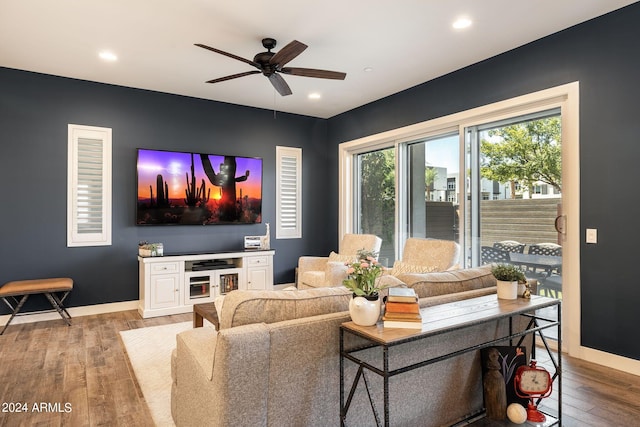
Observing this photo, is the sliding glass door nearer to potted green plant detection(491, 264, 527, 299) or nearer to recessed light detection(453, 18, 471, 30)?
recessed light detection(453, 18, 471, 30)

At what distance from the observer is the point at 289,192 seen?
624 cm

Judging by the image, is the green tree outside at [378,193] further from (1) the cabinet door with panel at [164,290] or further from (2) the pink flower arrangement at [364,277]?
(2) the pink flower arrangement at [364,277]

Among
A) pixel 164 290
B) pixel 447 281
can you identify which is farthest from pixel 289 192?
pixel 447 281

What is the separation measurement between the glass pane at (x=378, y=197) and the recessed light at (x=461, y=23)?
230 centimetres

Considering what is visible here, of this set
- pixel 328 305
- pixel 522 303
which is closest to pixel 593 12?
pixel 522 303

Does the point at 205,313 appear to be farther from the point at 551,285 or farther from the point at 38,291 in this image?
the point at 551,285

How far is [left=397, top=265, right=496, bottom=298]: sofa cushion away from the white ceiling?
2096 millimetres

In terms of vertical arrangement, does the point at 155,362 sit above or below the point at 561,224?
below

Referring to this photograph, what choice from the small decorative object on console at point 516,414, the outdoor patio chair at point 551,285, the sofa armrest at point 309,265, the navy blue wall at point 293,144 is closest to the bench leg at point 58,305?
the navy blue wall at point 293,144

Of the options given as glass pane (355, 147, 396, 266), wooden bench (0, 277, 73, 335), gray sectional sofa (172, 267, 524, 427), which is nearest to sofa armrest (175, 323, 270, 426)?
gray sectional sofa (172, 267, 524, 427)

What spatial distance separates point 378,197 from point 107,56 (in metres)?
3.86

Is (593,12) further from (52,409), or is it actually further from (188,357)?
(52,409)

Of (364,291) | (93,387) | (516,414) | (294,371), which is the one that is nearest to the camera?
(294,371)

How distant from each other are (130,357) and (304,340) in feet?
7.77
